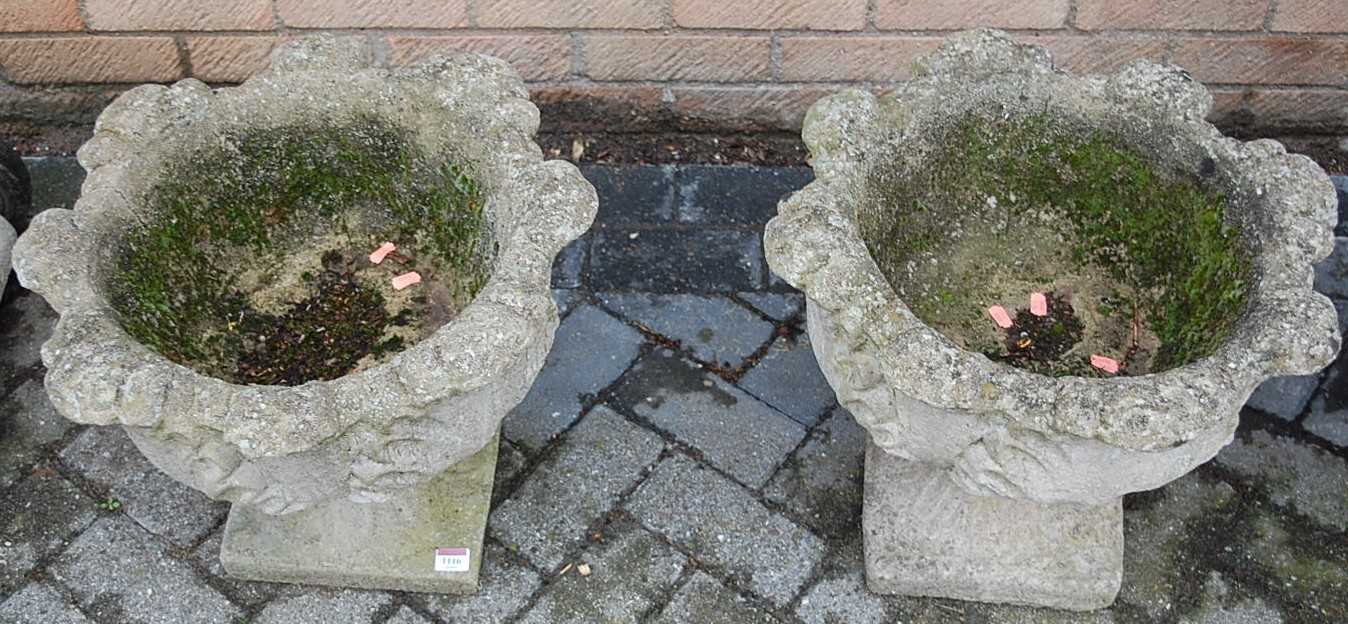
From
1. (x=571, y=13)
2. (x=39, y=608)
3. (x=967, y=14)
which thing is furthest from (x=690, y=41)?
(x=39, y=608)

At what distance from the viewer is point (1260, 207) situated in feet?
8.51

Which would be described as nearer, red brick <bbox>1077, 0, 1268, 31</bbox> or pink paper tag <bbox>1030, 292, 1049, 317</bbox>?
pink paper tag <bbox>1030, 292, 1049, 317</bbox>

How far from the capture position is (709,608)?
2.97 metres

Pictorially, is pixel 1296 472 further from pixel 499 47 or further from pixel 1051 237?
pixel 499 47

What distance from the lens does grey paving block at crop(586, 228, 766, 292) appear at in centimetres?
368

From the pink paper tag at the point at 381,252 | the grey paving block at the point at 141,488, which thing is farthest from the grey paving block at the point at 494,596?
the pink paper tag at the point at 381,252

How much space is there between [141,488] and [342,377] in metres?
1.13

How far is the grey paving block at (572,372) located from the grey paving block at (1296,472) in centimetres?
162

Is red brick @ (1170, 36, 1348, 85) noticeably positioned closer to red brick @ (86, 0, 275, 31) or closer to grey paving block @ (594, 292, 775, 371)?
grey paving block @ (594, 292, 775, 371)

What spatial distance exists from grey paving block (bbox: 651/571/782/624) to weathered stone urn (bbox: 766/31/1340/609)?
298mm

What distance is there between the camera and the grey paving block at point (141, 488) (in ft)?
10.2

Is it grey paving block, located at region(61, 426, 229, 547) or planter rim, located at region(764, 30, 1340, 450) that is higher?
planter rim, located at region(764, 30, 1340, 450)

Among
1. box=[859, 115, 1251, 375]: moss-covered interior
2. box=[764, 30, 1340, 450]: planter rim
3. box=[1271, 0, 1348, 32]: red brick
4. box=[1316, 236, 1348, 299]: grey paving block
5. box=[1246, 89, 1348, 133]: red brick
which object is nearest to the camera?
box=[764, 30, 1340, 450]: planter rim

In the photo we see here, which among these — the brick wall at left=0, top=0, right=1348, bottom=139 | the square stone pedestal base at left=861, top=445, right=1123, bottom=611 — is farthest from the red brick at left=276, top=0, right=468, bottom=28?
the square stone pedestal base at left=861, top=445, right=1123, bottom=611
